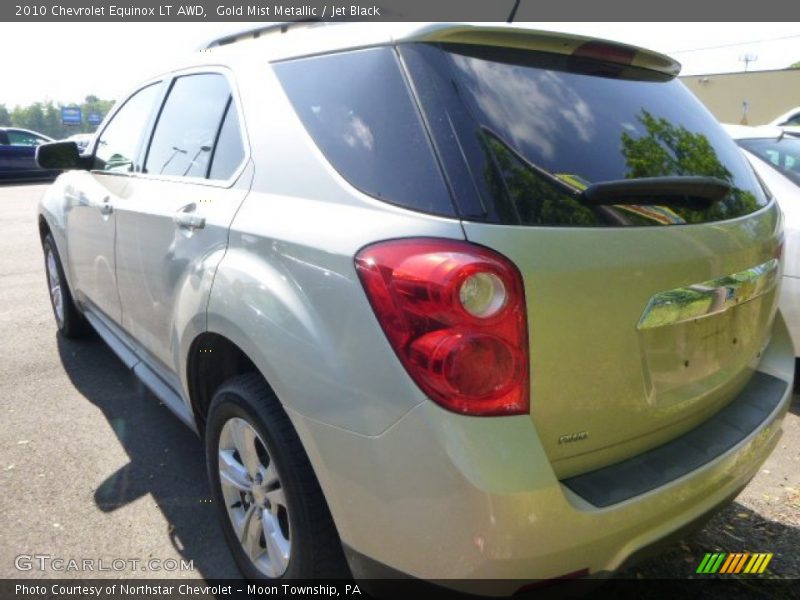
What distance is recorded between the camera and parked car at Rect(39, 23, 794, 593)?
1.49m

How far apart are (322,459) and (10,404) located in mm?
2899

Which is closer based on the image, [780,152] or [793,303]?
[793,303]

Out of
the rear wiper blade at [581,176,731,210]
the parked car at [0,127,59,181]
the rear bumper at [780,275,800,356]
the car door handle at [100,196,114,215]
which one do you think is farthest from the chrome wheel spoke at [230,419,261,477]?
the parked car at [0,127,59,181]

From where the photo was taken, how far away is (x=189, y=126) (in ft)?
9.07

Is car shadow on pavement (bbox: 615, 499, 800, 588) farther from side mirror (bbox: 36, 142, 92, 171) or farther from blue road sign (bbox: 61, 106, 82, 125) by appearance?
blue road sign (bbox: 61, 106, 82, 125)

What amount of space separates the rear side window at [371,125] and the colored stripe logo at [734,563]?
5.82 ft

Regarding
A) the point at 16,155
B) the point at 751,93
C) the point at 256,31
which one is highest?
the point at 751,93

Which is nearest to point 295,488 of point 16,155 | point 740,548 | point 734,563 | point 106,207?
point 734,563

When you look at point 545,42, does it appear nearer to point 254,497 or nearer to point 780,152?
point 254,497

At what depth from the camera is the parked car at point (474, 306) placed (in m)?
1.49

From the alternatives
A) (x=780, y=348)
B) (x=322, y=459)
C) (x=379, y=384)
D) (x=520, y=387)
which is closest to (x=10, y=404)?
(x=322, y=459)

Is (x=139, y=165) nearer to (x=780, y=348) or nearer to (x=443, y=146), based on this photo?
(x=443, y=146)

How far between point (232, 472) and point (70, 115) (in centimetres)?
8046

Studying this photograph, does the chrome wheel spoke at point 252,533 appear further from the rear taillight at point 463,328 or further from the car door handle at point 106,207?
the car door handle at point 106,207
